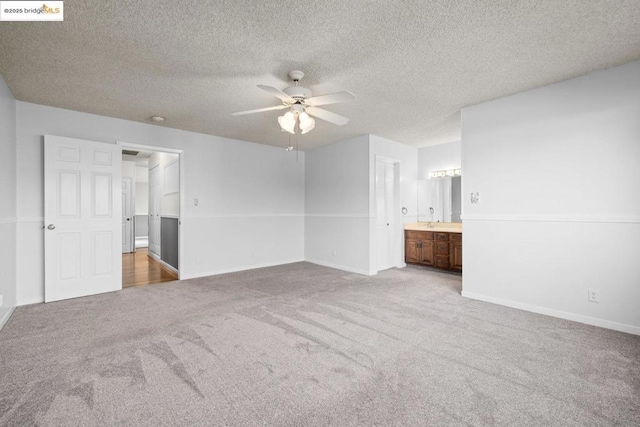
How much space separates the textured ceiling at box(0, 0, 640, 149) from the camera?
6.44 feet

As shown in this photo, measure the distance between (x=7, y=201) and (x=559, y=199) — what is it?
6.09 m

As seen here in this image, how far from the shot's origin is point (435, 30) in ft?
7.09

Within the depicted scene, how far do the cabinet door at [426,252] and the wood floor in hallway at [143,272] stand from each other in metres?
4.67

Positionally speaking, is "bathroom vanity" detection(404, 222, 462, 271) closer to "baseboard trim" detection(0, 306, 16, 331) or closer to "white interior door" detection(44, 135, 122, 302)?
"white interior door" detection(44, 135, 122, 302)

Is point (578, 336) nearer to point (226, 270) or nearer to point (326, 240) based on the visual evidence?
point (326, 240)

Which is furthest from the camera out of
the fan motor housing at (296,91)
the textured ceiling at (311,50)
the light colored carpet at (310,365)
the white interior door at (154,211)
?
the white interior door at (154,211)

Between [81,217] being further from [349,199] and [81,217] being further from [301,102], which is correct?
[349,199]

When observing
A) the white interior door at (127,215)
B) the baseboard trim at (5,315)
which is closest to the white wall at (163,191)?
the white interior door at (127,215)

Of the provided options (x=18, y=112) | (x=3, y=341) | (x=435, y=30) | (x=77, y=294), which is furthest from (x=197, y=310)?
(x=435, y=30)

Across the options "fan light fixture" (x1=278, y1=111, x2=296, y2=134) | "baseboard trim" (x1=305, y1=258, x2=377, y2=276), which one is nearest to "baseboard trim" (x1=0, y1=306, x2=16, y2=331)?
"fan light fixture" (x1=278, y1=111, x2=296, y2=134)

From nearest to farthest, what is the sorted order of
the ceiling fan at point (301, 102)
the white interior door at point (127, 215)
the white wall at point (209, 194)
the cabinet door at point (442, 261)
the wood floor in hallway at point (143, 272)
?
1. the ceiling fan at point (301, 102)
2. the white wall at point (209, 194)
3. the wood floor in hallway at point (143, 272)
4. the cabinet door at point (442, 261)
5. the white interior door at point (127, 215)

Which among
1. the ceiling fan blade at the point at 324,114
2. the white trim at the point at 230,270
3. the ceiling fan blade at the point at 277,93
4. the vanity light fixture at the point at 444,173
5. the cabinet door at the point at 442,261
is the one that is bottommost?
the white trim at the point at 230,270

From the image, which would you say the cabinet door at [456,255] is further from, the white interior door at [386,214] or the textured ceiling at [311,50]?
the textured ceiling at [311,50]

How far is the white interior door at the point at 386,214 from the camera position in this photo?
5.45 metres
